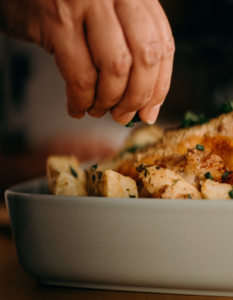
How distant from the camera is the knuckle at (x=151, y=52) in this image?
37 centimetres

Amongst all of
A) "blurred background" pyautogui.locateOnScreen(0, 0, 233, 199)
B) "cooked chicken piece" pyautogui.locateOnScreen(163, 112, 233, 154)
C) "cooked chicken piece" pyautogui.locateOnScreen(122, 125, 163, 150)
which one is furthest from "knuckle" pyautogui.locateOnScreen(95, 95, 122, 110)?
"blurred background" pyautogui.locateOnScreen(0, 0, 233, 199)

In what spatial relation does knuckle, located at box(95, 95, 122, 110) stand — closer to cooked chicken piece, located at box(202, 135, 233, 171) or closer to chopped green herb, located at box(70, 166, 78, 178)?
cooked chicken piece, located at box(202, 135, 233, 171)

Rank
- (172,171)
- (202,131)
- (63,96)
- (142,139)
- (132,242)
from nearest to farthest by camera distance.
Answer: (132,242)
(172,171)
(202,131)
(142,139)
(63,96)

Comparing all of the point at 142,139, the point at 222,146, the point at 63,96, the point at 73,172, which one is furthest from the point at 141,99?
the point at 63,96

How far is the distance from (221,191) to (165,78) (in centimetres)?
22

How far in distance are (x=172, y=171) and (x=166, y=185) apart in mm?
62

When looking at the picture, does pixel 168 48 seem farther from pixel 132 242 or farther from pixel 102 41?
pixel 132 242

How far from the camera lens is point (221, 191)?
0.52m

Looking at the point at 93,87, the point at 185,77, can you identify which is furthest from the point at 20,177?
the point at 93,87

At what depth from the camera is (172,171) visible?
0.59m

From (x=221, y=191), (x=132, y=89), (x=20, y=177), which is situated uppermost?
(x=132, y=89)

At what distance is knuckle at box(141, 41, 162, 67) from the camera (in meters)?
0.37

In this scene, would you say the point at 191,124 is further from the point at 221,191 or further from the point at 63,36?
the point at 63,36

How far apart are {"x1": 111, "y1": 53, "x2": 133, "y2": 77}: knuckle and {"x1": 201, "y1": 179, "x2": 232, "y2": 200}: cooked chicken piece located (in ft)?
0.86
